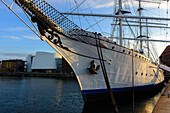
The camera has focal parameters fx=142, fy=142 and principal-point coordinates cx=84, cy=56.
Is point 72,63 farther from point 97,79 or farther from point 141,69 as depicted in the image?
point 141,69

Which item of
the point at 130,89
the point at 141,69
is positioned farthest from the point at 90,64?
the point at 141,69

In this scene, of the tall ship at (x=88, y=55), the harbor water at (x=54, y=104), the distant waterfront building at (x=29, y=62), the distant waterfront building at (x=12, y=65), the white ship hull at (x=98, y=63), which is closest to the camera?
the tall ship at (x=88, y=55)

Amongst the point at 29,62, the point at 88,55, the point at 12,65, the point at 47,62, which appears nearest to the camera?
the point at 88,55

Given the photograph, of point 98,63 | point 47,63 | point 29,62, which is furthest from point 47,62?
point 98,63

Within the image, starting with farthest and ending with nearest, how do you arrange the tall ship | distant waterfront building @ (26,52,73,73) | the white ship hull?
distant waterfront building @ (26,52,73,73), the white ship hull, the tall ship

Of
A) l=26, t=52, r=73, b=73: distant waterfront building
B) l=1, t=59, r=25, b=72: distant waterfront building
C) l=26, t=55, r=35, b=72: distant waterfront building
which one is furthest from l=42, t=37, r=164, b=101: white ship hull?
l=26, t=55, r=35, b=72: distant waterfront building

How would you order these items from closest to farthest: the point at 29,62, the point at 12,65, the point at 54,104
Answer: the point at 54,104
the point at 12,65
the point at 29,62

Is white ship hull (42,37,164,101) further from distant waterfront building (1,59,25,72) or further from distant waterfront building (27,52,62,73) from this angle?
distant waterfront building (1,59,25,72)

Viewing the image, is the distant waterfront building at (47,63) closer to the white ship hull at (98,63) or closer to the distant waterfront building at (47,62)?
the distant waterfront building at (47,62)

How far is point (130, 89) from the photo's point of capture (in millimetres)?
13422

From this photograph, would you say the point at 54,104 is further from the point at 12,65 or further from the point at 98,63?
the point at 12,65

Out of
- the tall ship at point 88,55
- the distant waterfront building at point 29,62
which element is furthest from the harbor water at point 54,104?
the distant waterfront building at point 29,62

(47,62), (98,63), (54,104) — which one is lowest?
(54,104)

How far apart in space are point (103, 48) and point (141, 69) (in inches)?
232
